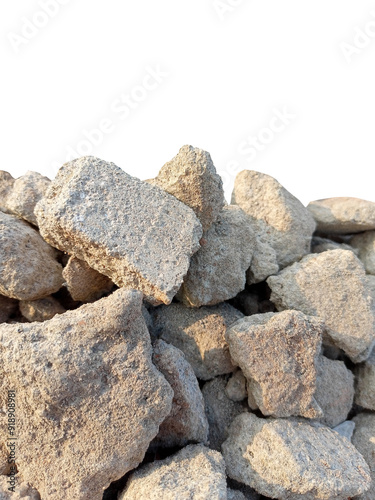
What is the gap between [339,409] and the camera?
6.51 ft

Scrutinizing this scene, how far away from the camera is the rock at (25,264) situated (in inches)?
65.5

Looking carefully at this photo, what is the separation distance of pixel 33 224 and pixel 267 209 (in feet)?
4.72

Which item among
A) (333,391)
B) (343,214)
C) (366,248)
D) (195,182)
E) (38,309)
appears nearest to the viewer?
(195,182)

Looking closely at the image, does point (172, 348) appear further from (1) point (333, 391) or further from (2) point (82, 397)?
(1) point (333, 391)

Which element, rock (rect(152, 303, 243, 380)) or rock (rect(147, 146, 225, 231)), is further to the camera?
rock (rect(152, 303, 243, 380))

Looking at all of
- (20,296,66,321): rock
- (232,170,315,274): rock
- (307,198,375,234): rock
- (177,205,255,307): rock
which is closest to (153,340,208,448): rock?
(177,205,255,307): rock

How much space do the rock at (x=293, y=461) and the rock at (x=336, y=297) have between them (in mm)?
516

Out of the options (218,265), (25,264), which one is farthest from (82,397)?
(218,265)

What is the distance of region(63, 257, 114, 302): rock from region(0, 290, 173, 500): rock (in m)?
0.34

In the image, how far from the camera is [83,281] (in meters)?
1.75

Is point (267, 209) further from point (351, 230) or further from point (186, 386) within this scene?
point (186, 386)

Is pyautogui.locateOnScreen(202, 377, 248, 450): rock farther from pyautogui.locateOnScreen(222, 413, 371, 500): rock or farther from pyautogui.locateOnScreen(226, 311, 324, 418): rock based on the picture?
pyautogui.locateOnScreen(226, 311, 324, 418): rock

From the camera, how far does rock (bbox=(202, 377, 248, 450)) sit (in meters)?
1.83

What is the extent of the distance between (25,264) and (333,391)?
173 centimetres
